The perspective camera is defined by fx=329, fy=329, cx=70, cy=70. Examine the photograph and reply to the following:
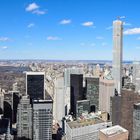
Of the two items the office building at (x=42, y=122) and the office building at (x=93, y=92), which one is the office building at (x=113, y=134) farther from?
the office building at (x=93, y=92)

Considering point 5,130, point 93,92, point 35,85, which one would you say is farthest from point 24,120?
point 93,92

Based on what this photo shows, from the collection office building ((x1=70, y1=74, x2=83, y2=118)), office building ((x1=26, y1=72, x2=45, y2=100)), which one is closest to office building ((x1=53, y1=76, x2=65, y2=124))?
office building ((x1=70, y1=74, x2=83, y2=118))

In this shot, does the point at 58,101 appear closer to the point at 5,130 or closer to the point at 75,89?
the point at 75,89

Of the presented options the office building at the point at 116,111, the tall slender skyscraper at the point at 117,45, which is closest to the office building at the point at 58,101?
the office building at the point at 116,111

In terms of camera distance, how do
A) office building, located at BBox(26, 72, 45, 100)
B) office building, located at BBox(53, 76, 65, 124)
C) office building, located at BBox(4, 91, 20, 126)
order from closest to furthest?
office building, located at BBox(4, 91, 20, 126)
office building, located at BBox(53, 76, 65, 124)
office building, located at BBox(26, 72, 45, 100)

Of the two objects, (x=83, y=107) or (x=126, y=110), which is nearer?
(x=126, y=110)

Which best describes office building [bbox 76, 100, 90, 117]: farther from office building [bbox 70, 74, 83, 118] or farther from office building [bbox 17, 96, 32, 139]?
office building [bbox 17, 96, 32, 139]
